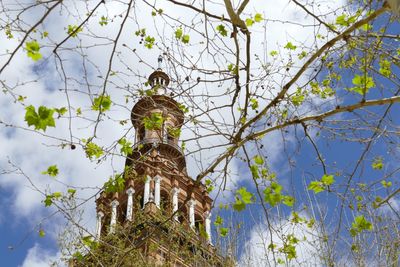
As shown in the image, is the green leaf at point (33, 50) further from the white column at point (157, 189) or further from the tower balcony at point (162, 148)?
the white column at point (157, 189)

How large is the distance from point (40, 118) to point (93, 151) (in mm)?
2315

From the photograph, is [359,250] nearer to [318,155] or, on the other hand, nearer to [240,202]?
[318,155]

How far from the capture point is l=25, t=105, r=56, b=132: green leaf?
372 centimetres

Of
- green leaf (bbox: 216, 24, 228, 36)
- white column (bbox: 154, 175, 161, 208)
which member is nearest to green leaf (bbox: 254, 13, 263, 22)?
green leaf (bbox: 216, 24, 228, 36)

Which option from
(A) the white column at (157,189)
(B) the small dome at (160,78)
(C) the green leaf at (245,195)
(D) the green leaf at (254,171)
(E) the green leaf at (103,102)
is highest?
(A) the white column at (157,189)

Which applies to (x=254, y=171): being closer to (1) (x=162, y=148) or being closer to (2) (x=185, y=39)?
(2) (x=185, y=39)

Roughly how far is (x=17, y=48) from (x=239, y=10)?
1.79 meters

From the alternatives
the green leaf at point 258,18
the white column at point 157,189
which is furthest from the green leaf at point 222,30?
the white column at point 157,189

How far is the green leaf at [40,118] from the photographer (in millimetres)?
3725

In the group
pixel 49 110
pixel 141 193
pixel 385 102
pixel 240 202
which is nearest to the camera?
pixel 49 110

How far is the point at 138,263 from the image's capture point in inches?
516

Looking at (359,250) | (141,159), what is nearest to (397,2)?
(141,159)

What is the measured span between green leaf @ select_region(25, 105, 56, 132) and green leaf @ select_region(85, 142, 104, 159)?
7.41 feet

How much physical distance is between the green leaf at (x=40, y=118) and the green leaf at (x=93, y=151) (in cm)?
226
